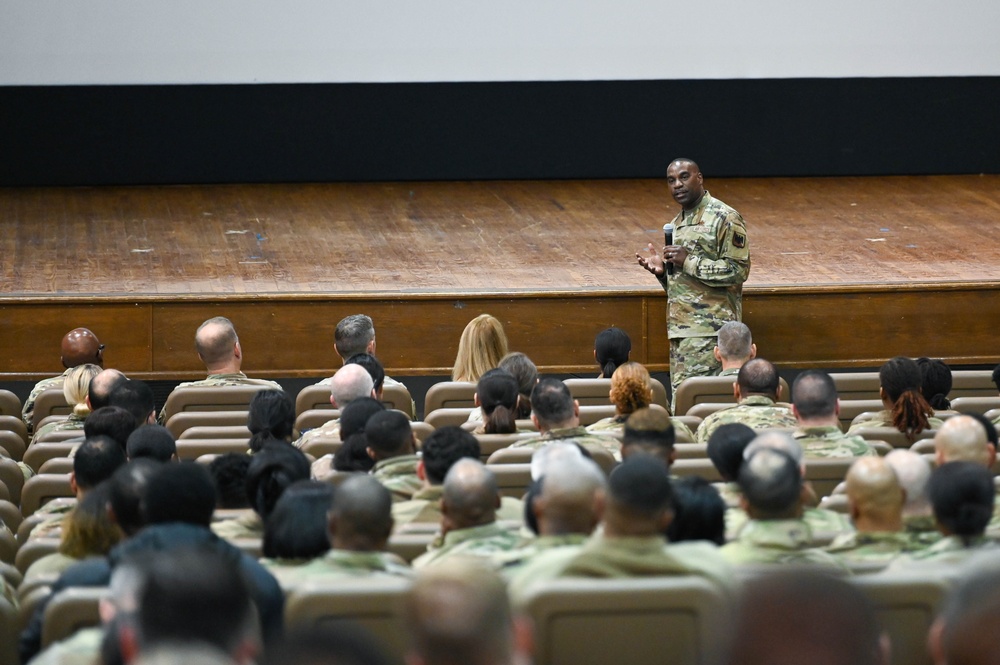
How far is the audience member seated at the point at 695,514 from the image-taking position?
9.86ft

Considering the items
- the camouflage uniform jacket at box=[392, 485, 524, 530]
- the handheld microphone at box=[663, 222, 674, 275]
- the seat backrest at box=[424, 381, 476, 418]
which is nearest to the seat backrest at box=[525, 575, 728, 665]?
the camouflage uniform jacket at box=[392, 485, 524, 530]

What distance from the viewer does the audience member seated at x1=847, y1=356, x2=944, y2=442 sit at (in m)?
4.38

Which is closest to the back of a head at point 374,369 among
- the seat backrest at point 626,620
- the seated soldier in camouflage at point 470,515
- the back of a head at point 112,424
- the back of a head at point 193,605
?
the back of a head at point 112,424

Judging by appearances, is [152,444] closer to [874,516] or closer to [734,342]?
[874,516]

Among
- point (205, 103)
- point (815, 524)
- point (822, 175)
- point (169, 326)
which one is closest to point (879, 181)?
point (822, 175)

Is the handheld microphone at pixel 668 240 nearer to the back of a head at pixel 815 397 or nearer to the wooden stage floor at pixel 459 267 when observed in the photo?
the wooden stage floor at pixel 459 267

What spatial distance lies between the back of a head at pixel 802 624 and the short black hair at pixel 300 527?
1408 millimetres

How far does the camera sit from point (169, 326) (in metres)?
6.90

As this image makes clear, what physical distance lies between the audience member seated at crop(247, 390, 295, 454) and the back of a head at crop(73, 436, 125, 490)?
27.7 inches

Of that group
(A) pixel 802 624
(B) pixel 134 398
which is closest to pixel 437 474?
(B) pixel 134 398

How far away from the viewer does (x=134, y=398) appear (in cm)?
442

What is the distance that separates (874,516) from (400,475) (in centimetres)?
126

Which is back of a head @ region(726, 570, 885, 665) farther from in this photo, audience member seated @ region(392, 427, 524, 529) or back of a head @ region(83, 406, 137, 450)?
back of a head @ region(83, 406, 137, 450)

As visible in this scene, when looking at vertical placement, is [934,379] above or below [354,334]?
below
